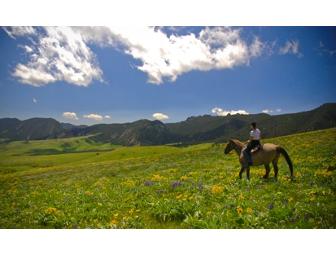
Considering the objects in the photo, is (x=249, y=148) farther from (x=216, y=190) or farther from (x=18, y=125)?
(x=18, y=125)

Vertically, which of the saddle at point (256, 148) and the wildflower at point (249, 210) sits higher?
the saddle at point (256, 148)

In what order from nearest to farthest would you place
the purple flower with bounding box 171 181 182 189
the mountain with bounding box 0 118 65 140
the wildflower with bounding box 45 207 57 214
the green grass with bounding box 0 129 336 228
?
the green grass with bounding box 0 129 336 228, the wildflower with bounding box 45 207 57 214, the purple flower with bounding box 171 181 182 189, the mountain with bounding box 0 118 65 140

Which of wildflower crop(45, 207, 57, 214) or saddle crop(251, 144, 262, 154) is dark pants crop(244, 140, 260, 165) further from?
wildflower crop(45, 207, 57, 214)

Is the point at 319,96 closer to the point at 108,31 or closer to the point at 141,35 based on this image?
the point at 141,35

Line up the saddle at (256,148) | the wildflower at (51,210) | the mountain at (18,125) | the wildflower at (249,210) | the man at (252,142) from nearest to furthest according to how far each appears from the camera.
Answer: the wildflower at (249,210) < the wildflower at (51,210) < the man at (252,142) < the saddle at (256,148) < the mountain at (18,125)
